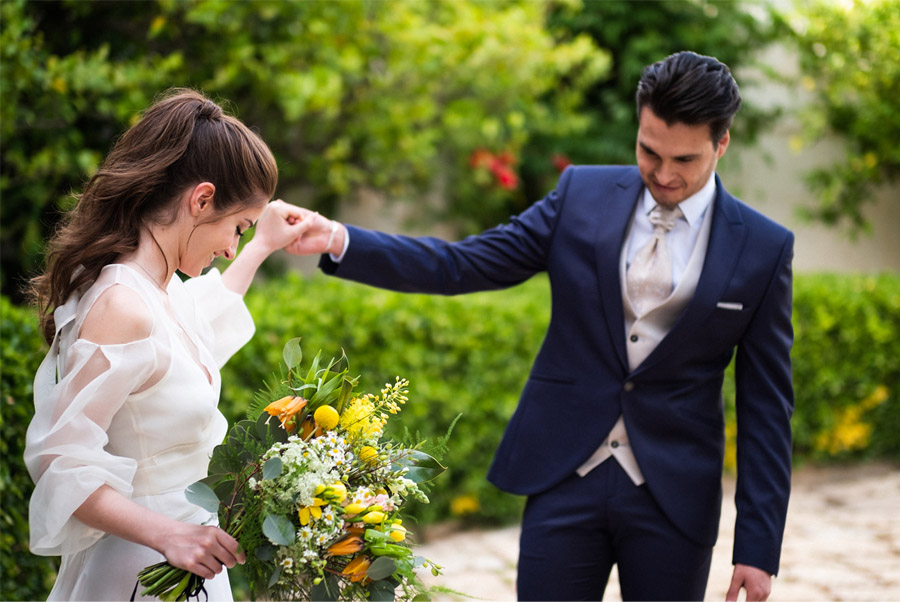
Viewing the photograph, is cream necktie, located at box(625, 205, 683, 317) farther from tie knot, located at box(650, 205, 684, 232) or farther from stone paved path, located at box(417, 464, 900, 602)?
stone paved path, located at box(417, 464, 900, 602)

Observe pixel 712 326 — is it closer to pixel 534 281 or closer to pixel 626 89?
pixel 534 281

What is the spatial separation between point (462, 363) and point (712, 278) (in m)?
3.15

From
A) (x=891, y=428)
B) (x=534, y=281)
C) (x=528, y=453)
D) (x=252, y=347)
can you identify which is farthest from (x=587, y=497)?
(x=891, y=428)

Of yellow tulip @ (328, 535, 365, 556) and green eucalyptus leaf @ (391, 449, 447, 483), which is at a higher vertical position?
green eucalyptus leaf @ (391, 449, 447, 483)

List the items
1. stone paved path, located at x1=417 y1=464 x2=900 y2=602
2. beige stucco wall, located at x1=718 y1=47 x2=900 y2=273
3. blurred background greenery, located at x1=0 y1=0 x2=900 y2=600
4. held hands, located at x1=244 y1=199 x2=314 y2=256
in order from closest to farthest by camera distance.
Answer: held hands, located at x1=244 y1=199 x2=314 y2=256
stone paved path, located at x1=417 y1=464 x2=900 y2=602
blurred background greenery, located at x1=0 y1=0 x2=900 y2=600
beige stucco wall, located at x1=718 y1=47 x2=900 y2=273

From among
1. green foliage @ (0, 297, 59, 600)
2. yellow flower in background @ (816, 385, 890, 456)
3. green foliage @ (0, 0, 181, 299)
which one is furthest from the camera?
yellow flower in background @ (816, 385, 890, 456)

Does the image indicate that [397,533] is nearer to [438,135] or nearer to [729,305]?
[729,305]

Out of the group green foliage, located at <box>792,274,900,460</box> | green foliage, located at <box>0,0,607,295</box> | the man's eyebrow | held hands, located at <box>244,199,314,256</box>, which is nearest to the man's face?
the man's eyebrow

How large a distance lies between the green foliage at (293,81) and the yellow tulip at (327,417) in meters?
2.82

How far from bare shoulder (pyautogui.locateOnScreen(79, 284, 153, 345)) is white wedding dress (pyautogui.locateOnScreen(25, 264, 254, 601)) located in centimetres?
2

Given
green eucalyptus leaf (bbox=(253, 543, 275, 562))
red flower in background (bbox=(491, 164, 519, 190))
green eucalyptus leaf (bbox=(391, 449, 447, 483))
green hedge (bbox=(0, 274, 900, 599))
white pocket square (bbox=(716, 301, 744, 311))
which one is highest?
white pocket square (bbox=(716, 301, 744, 311))

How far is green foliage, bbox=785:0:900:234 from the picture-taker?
27.2 ft

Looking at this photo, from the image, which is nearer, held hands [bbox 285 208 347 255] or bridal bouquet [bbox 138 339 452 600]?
bridal bouquet [bbox 138 339 452 600]

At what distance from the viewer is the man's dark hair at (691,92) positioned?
229 cm
